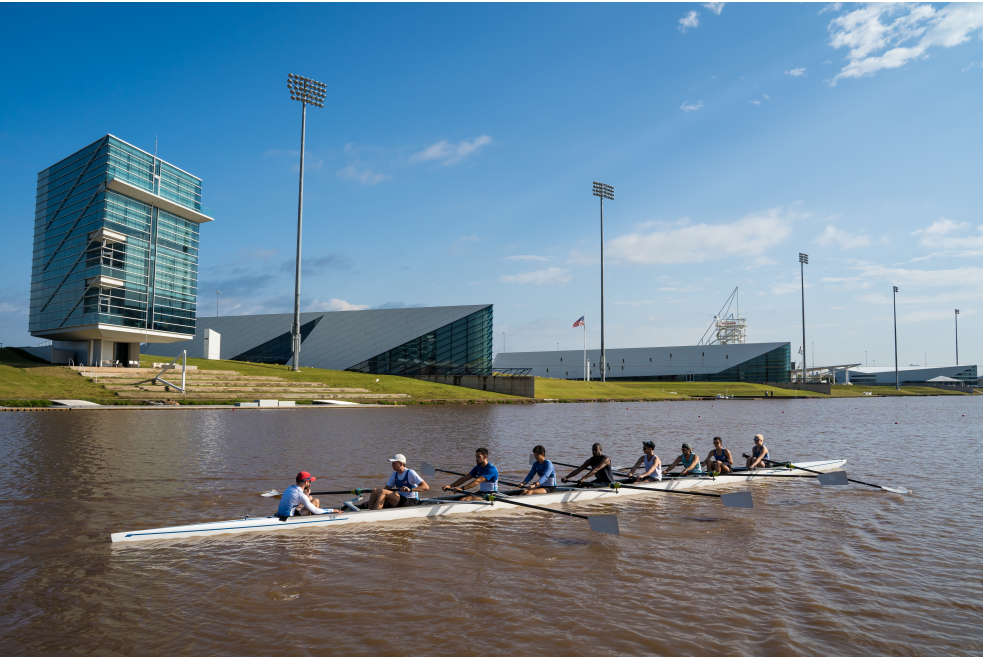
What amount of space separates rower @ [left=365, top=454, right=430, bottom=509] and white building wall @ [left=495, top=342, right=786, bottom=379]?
10195 cm

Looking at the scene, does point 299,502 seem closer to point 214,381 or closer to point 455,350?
point 214,381

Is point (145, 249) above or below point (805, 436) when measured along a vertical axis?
above

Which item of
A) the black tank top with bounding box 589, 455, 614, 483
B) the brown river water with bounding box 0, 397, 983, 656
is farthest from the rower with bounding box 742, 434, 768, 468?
the black tank top with bounding box 589, 455, 614, 483

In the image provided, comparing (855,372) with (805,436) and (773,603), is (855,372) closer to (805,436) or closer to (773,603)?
(805,436)

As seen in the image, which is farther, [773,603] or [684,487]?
[684,487]

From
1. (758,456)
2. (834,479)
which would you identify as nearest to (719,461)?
(758,456)

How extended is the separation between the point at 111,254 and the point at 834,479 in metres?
59.0

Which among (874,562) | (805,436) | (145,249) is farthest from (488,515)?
(145,249)

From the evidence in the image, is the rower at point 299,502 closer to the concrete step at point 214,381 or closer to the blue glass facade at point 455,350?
the concrete step at point 214,381

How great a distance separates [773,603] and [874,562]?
2888 mm

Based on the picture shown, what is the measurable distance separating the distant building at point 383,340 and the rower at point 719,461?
6023 cm

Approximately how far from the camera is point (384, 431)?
27.9 metres

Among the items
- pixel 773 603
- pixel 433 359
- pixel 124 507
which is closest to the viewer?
pixel 773 603

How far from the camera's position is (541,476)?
44.4 ft
